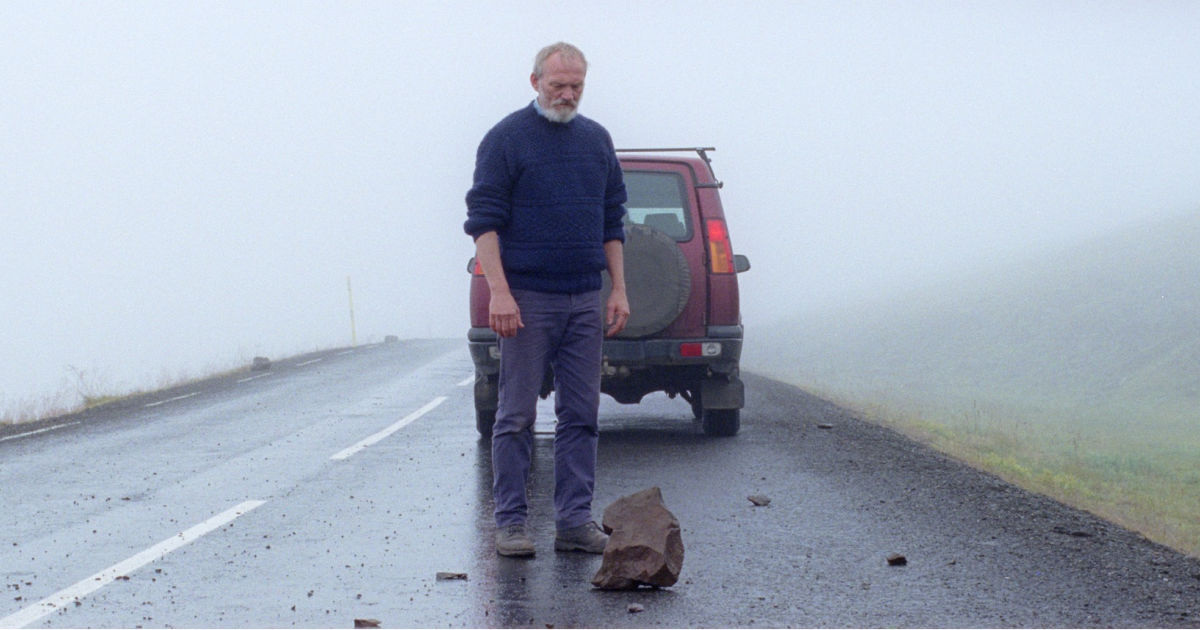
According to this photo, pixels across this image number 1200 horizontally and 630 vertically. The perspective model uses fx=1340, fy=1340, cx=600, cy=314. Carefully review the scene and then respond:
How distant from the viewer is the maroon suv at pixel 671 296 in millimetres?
9492

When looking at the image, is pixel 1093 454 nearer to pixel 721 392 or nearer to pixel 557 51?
pixel 721 392

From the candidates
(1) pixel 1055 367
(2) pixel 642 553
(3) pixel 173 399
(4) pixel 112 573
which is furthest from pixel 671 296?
(1) pixel 1055 367

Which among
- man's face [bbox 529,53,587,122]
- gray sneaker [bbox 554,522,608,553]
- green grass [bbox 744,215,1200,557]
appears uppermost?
man's face [bbox 529,53,587,122]

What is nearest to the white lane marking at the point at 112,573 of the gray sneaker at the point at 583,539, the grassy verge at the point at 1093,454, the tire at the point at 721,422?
the gray sneaker at the point at 583,539

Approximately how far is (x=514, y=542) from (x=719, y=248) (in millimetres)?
4430

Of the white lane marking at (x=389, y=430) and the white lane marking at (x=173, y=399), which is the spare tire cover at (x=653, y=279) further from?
the white lane marking at (x=173, y=399)

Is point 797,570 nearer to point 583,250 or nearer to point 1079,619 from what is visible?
point 1079,619

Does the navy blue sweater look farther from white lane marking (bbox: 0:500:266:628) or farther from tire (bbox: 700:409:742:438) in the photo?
tire (bbox: 700:409:742:438)

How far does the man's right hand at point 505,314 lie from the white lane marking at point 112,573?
1926 millimetres

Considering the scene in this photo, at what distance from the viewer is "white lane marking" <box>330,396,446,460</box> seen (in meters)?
10.2

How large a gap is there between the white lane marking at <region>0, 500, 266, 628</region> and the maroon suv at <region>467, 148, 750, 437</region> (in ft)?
9.34

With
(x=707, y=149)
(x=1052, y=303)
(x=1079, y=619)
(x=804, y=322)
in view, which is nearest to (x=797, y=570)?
(x=1079, y=619)

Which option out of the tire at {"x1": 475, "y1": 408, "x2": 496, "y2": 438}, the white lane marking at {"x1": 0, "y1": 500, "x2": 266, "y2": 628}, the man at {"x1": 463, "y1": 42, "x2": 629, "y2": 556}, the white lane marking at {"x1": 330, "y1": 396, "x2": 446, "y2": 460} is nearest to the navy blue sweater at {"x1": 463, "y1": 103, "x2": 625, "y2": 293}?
the man at {"x1": 463, "y1": 42, "x2": 629, "y2": 556}

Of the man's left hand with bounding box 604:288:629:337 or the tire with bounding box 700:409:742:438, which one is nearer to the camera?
the man's left hand with bounding box 604:288:629:337
